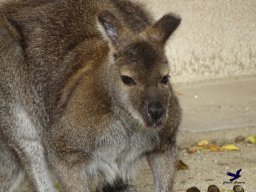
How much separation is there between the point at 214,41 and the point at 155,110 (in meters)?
3.72

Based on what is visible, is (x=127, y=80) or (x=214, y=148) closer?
(x=127, y=80)

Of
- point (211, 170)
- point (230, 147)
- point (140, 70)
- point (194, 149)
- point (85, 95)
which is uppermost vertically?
point (140, 70)

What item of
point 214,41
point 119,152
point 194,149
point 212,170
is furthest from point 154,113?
point 214,41

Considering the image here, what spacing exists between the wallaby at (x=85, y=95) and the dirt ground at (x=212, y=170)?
1.91 feet

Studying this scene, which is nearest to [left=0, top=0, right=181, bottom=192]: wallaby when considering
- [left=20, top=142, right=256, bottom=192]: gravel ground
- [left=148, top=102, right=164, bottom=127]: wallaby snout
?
[left=148, top=102, right=164, bottom=127]: wallaby snout

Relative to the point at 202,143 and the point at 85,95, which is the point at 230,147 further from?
the point at 85,95

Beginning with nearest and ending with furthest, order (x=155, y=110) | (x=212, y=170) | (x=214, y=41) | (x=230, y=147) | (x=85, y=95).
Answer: (x=155, y=110) → (x=85, y=95) → (x=212, y=170) → (x=230, y=147) → (x=214, y=41)

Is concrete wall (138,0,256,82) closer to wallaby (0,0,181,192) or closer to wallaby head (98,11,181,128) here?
wallaby (0,0,181,192)

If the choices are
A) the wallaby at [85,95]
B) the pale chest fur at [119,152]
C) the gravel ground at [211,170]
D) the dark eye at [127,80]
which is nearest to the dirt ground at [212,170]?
the gravel ground at [211,170]

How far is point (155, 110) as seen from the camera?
5930 mm

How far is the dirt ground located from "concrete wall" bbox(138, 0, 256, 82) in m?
1.36

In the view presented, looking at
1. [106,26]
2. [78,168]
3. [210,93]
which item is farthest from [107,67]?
[210,93]

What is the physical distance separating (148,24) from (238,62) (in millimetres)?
2600

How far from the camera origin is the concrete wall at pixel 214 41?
946cm
